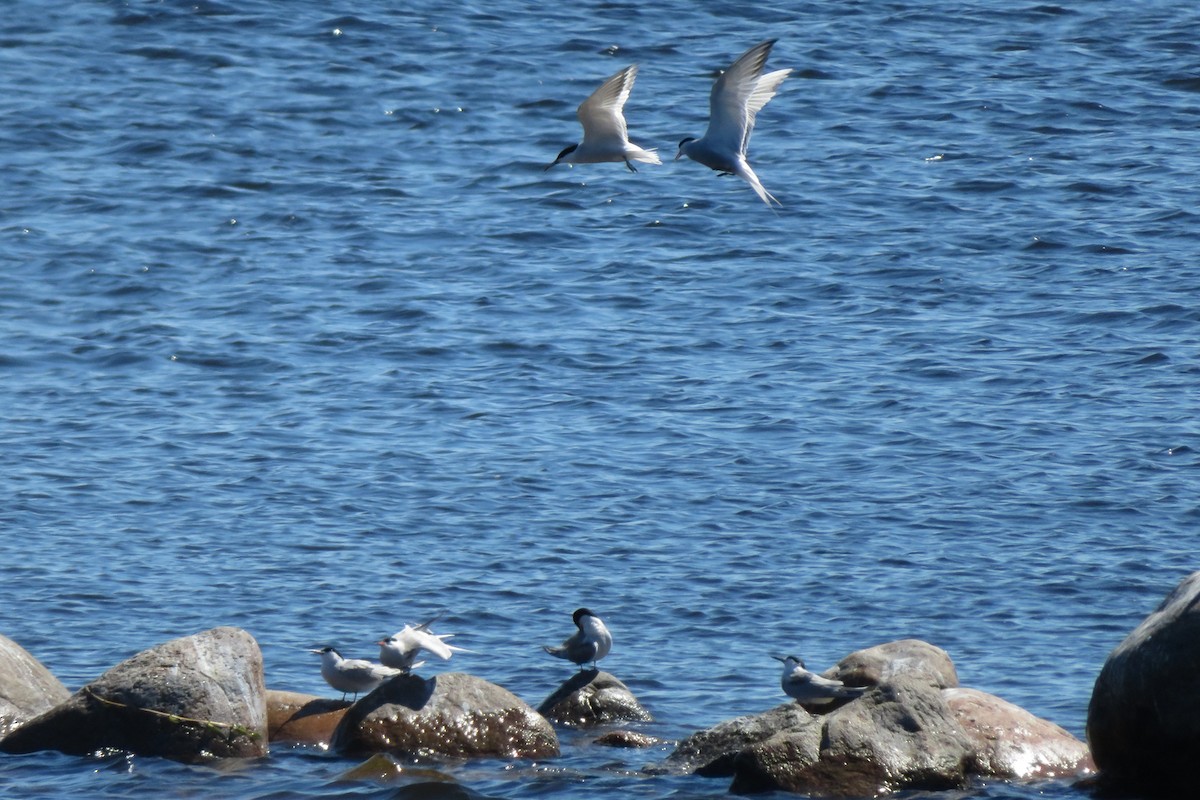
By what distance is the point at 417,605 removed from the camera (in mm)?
15023

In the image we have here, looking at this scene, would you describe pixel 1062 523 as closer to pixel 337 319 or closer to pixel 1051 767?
pixel 1051 767

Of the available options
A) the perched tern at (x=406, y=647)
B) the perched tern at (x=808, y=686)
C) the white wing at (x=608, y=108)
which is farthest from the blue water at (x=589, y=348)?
the white wing at (x=608, y=108)

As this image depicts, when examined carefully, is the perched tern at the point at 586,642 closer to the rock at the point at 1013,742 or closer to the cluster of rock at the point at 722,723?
the cluster of rock at the point at 722,723

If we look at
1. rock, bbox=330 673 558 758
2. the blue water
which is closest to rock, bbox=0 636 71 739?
the blue water

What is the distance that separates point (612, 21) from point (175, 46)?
8.18 m

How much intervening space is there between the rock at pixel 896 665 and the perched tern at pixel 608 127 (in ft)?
14.7

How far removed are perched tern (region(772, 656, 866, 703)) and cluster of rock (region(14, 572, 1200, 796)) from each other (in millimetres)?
128

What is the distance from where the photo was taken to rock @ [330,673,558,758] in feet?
40.0

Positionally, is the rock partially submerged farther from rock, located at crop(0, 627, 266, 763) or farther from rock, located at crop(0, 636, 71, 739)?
rock, located at crop(0, 636, 71, 739)

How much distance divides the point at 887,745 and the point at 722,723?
120cm

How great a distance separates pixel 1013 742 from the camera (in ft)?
38.9

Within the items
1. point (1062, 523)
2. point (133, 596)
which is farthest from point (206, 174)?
point (1062, 523)

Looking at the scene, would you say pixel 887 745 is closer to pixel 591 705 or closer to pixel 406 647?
pixel 591 705

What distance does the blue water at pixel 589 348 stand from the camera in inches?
584
